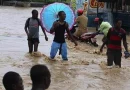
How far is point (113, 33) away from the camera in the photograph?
9.52 m

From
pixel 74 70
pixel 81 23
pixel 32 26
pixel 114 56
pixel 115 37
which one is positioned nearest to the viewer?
pixel 115 37

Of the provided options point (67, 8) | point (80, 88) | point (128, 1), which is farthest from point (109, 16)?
point (80, 88)

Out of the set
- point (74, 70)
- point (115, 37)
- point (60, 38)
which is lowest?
point (74, 70)

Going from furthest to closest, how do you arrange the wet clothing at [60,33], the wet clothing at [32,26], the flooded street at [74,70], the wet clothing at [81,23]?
the wet clothing at [81,23] → the wet clothing at [32,26] → the wet clothing at [60,33] → the flooded street at [74,70]

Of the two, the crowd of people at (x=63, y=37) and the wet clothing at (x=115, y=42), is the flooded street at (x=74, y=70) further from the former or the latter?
the wet clothing at (x=115, y=42)

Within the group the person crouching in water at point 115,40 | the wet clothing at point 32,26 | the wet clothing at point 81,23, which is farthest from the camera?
the wet clothing at point 81,23

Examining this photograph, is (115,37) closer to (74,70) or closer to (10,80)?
(74,70)

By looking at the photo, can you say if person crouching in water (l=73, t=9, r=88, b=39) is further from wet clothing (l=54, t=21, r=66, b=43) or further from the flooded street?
wet clothing (l=54, t=21, r=66, b=43)

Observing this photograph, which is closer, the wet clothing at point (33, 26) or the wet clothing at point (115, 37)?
the wet clothing at point (115, 37)

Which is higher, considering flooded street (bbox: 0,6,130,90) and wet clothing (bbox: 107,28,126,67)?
wet clothing (bbox: 107,28,126,67)

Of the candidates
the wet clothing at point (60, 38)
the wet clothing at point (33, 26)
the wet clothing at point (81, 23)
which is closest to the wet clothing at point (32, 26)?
the wet clothing at point (33, 26)

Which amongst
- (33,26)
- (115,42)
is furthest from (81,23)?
(115,42)

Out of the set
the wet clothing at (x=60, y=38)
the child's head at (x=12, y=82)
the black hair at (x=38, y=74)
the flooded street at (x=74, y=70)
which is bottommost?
the flooded street at (x=74, y=70)

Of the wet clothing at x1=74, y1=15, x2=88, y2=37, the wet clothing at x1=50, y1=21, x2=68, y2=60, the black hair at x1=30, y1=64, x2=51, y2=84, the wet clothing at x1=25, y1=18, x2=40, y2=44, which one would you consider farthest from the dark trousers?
the wet clothing at x1=74, y1=15, x2=88, y2=37
